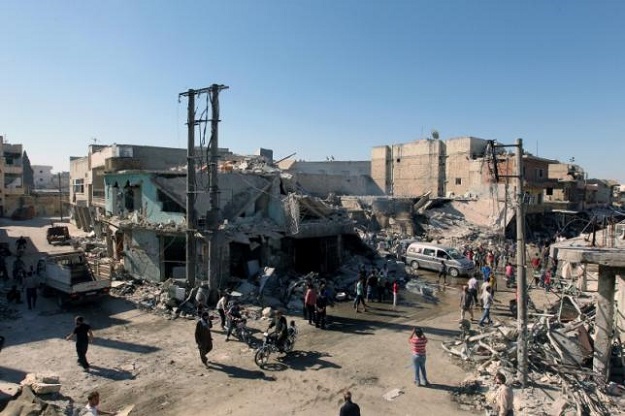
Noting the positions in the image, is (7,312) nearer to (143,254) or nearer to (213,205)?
(143,254)

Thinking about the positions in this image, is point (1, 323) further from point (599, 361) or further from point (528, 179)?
point (528, 179)

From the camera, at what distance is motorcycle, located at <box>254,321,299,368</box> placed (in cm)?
1140

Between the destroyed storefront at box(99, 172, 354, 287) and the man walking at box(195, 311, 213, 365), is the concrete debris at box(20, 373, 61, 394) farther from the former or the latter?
the destroyed storefront at box(99, 172, 354, 287)

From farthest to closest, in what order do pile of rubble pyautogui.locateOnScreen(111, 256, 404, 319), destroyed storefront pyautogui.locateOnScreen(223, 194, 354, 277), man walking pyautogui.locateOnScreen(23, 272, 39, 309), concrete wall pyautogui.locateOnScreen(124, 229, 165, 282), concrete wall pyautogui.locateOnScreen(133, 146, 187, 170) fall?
1. concrete wall pyautogui.locateOnScreen(133, 146, 187, 170)
2. concrete wall pyautogui.locateOnScreen(124, 229, 165, 282)
3. destroyed storefront pyautogui.locateOnScreen(223, 194, 354, 277)
4. man walking pyautogui.locateOnScreen(23, 272, 39, 309)
5. pile of rubble pyautogui.locateOnScreen(111, 256, 404, 319)

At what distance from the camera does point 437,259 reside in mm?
23719

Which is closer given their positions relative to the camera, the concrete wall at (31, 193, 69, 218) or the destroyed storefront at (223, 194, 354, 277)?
the destroyed storefront at (223, 194, 354, 277)

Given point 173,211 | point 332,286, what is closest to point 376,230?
point 332,286

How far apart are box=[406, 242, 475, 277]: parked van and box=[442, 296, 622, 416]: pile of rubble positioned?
392 inches

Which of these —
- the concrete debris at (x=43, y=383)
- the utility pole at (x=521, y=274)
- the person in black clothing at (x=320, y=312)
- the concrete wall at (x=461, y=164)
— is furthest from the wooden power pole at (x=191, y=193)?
the concrete wall at (x=461, y=164)

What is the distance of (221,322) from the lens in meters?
14.3

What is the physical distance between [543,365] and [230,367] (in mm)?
7964

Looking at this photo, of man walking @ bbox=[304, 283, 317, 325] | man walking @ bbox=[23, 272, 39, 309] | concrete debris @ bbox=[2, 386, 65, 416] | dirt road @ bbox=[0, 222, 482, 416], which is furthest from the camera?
man walking @ bbox=[23, 272, 39, 309]

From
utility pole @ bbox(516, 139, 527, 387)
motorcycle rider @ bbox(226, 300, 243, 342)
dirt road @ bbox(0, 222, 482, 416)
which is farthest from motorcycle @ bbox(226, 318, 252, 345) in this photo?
utility pole @ bbox(516, 139, 527, 387)

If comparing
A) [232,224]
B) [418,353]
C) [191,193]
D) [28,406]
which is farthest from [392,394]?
[191,193]
